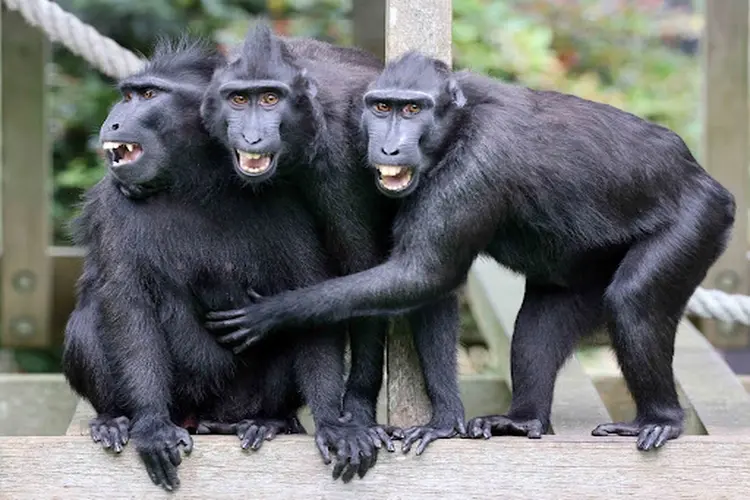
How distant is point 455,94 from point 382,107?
1.00ft

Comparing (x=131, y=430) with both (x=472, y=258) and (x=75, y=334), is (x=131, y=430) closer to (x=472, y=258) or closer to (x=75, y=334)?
(x=75, y=334)

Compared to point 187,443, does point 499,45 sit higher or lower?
higher

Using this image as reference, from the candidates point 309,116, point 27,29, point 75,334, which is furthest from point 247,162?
point 27,29

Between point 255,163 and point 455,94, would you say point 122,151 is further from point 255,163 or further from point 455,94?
point 455,94

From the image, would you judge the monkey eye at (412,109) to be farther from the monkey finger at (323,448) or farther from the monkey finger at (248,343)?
the monkey finger at (323,448)

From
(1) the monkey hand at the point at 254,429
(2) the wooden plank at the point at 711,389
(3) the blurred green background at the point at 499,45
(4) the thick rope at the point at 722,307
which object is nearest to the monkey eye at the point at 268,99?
(1) the monkey hand at the point at 254,429

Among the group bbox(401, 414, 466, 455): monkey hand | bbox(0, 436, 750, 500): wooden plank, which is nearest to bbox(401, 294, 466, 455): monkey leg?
bbox(401, 414, 466, 455): monkey hand

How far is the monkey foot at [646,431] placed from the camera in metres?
5.12

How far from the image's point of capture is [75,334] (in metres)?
5.54

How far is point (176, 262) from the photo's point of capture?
5.38 meters

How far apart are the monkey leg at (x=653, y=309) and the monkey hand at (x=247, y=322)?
1.25 metres

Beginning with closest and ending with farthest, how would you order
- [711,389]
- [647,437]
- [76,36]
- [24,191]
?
[647,437] < [711,389] < [76,36] < [24,191]

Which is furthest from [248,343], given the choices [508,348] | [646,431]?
[508,348]

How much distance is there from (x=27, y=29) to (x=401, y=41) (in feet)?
13.3
